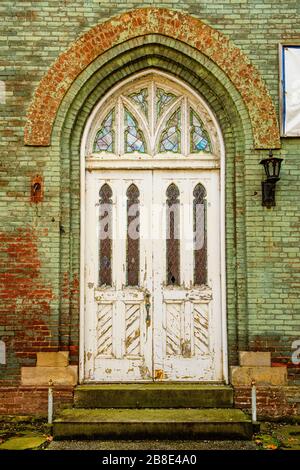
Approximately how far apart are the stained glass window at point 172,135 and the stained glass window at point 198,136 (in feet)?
0.67

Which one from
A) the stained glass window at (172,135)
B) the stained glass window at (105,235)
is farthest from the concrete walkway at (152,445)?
the stained glass window at (172,135)

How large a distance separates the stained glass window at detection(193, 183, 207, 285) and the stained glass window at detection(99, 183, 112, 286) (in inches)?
48.1

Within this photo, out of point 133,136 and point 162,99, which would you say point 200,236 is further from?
point 162,99

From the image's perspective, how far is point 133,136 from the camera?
7980 millimetres

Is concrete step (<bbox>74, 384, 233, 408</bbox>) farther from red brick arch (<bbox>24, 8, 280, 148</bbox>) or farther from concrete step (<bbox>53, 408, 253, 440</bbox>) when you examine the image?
red brick arch (<bbox>24, 8, 280, 148</bbox>)

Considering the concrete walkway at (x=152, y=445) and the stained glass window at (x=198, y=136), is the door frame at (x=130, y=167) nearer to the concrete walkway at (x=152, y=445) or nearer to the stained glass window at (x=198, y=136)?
the stained glass window at (x=198, y=136)

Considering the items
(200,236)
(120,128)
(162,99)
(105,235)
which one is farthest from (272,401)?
(162,99)

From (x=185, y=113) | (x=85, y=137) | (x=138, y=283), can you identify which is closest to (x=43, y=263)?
(x=138, y=283)

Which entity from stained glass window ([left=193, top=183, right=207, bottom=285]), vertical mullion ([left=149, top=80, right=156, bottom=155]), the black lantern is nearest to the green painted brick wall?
the black lantern

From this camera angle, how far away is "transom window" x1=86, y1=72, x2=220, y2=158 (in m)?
7.93

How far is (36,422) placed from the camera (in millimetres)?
7145

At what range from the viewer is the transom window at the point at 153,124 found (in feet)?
26.0

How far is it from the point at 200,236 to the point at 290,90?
7.77 ft
